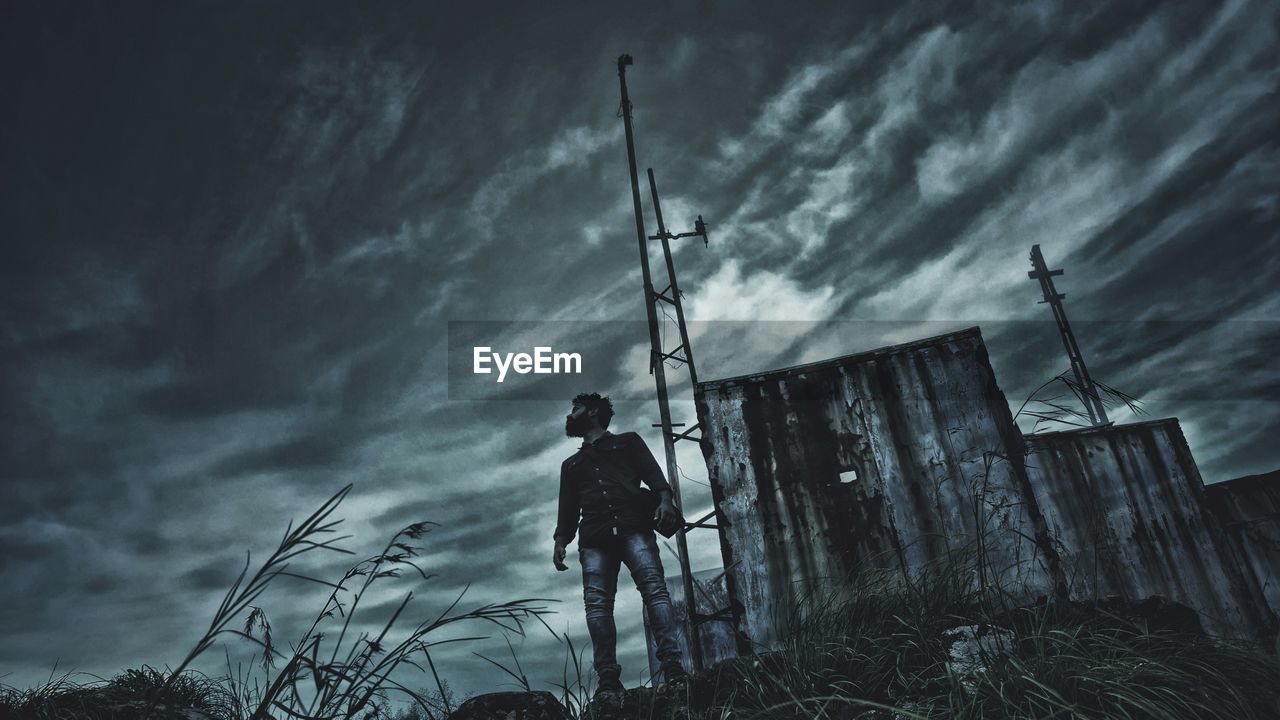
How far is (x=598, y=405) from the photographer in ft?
17.6

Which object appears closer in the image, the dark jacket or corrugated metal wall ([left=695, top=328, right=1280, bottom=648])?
the dark jacket

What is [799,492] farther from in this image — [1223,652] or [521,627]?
[521,627]

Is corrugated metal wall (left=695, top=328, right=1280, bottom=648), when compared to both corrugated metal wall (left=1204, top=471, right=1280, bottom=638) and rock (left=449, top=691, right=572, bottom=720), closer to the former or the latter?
rock (left=449, top=691, right=572, bottom=720)

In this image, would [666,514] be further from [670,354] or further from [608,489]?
[670,354]

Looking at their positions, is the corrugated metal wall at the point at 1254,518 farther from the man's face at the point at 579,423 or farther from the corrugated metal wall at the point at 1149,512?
the man's face at the point at 579,423

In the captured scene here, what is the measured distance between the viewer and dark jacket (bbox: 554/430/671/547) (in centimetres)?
464

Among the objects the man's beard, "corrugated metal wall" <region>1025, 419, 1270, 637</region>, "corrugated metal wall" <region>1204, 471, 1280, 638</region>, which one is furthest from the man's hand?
"corrugated metal wall" <region>1204, 471, 1280, 638</region>

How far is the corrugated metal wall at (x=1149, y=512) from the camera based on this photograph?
27.7ft

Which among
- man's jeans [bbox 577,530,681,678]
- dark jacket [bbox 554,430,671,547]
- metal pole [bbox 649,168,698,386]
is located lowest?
man's jeans [bbox 577,530,681,678]

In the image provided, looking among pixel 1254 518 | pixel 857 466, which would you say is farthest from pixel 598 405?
pixel 1254 518

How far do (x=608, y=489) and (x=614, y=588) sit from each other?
665mm

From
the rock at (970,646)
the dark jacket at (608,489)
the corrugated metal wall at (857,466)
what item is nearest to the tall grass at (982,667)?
the rock at (970,646)

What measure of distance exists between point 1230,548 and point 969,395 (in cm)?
605

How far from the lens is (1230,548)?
8.89m
